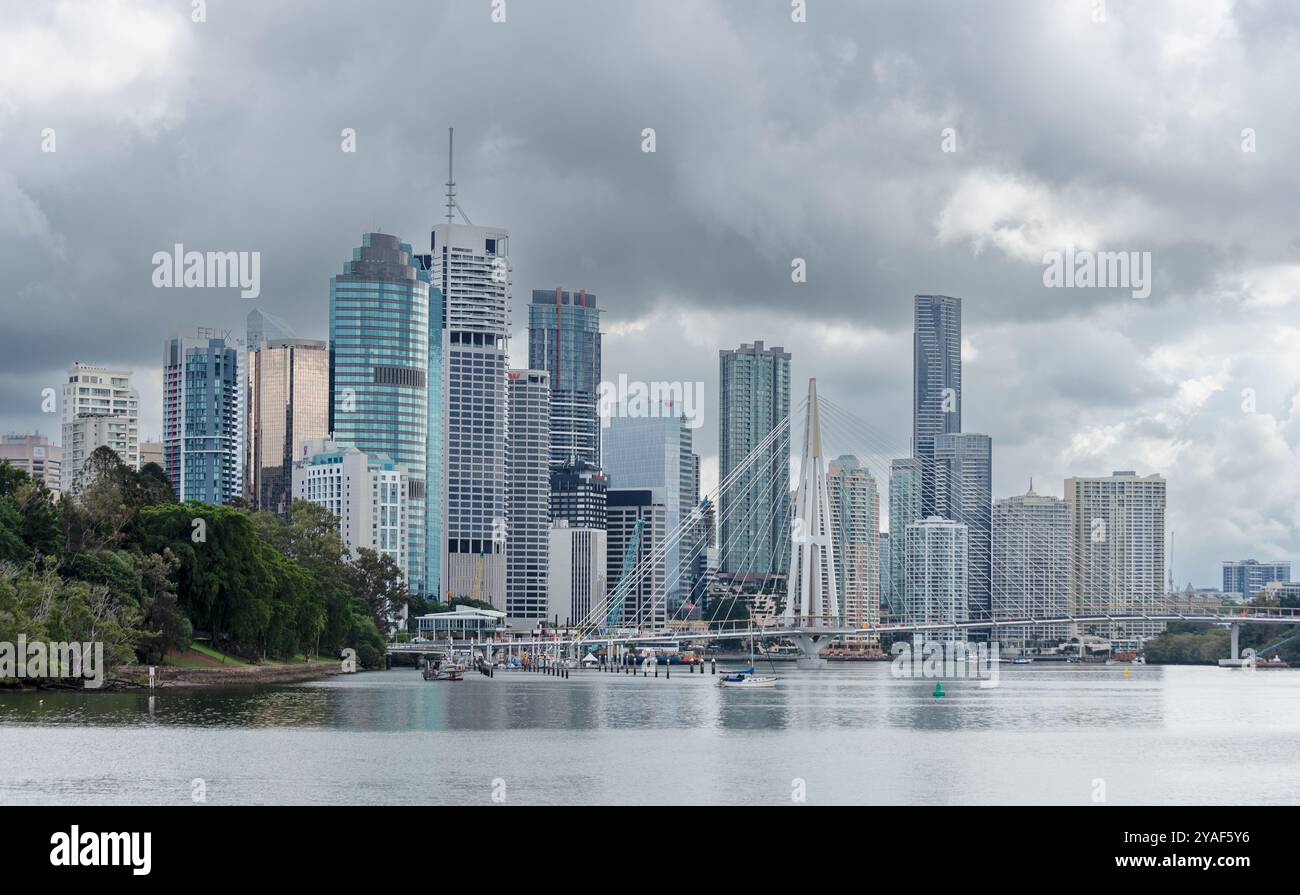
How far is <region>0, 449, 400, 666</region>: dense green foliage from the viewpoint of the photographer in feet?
264

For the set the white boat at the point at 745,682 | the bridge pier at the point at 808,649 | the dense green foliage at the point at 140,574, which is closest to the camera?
the dense green foliage at the point at 140,574

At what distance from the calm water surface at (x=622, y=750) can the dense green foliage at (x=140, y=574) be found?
3.73m

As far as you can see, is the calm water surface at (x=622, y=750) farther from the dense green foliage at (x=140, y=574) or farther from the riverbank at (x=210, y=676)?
the dense green foliage at (x=140, y=574)

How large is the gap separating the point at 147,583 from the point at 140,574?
2.54 metres

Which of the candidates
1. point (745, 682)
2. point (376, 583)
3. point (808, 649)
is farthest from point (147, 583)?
→ point (376, 583)

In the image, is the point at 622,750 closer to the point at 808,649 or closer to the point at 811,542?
the point at 811,542

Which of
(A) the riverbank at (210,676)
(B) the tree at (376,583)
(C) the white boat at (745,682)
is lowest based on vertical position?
(C) the white boat at (745,682)

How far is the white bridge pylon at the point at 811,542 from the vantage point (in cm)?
13638

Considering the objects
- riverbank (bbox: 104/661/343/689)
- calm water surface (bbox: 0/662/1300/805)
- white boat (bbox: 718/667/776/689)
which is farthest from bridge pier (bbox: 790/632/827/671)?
calm water surface (bbox: 0/662/1300/805)

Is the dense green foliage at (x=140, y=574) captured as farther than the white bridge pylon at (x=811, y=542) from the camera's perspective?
No

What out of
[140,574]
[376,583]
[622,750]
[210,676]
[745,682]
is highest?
[140,574]

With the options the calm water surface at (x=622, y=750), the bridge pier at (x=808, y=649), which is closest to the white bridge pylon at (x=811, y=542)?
the bridge pier at (x=808, y=649)

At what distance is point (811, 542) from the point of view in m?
137
